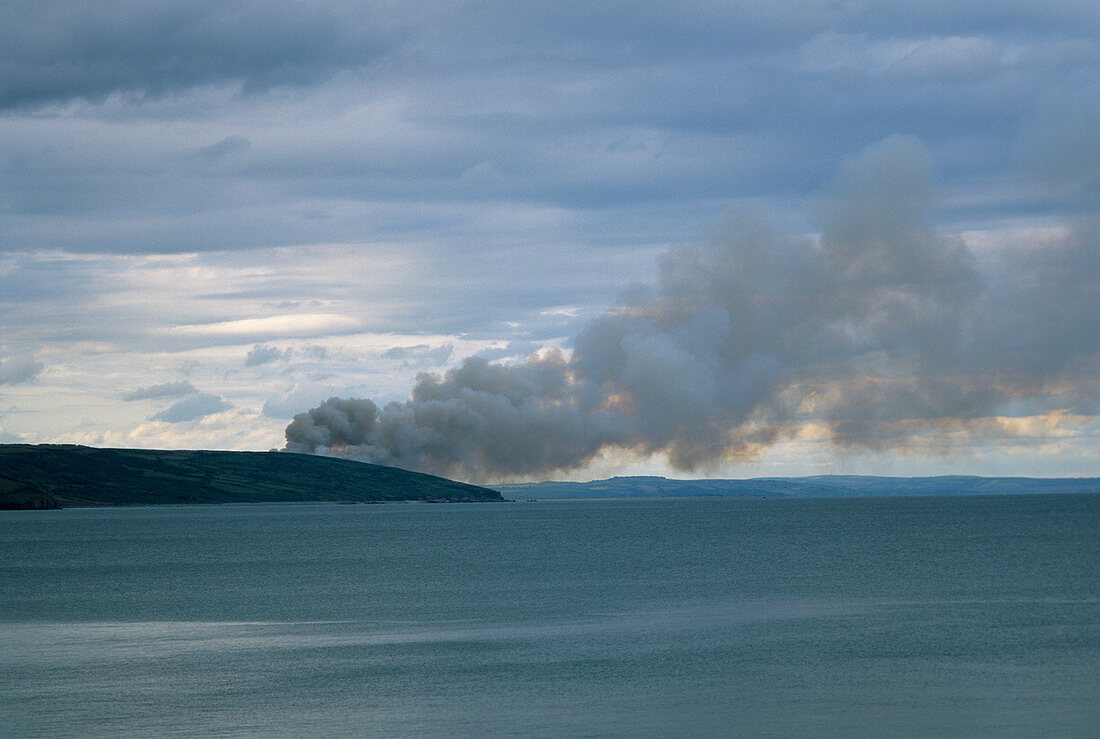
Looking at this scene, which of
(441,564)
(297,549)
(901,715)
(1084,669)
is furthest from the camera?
(297,549)

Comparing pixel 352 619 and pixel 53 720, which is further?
pixel 352 619

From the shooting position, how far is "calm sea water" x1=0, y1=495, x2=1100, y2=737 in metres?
41.2

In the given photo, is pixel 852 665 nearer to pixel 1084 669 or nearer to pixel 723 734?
pixel 1084 669

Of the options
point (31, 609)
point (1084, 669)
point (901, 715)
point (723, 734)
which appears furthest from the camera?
point (31, 609)

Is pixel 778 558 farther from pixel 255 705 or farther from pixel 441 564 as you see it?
pixel 255 705

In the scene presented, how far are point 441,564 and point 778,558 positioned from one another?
3928 centimetres

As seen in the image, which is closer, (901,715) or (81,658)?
(901,715)

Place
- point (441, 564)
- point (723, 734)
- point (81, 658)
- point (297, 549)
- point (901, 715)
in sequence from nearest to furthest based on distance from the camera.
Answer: point (723, 734) → point (901, 715) → point (81, 658) → point (441, 564) → point (297, 549)

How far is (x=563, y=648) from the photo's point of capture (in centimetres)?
5750

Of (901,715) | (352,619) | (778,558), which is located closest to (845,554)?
(778,558)

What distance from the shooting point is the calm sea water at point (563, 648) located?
135 ft

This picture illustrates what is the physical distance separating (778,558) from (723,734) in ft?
282

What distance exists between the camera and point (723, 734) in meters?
38.3

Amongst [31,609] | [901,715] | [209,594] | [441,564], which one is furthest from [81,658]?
[441,564]
